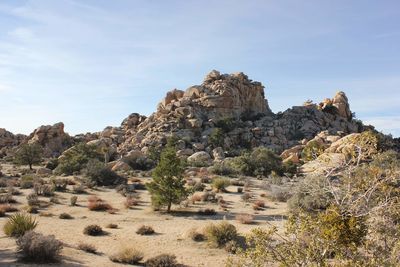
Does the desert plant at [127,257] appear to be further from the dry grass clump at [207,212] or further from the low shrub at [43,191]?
the low shrub at [43,191]

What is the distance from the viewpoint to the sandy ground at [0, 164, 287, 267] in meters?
14.6

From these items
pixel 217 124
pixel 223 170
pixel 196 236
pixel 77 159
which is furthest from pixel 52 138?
pixel 196 236

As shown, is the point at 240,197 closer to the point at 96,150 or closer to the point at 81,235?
the point at 81,235

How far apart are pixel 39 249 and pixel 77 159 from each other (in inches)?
1421

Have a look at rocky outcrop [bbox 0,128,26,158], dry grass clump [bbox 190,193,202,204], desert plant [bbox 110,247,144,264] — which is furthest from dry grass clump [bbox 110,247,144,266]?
rocky outcrop [bbox 0,128,26,158]

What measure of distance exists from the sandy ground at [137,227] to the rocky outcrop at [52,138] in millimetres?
45381

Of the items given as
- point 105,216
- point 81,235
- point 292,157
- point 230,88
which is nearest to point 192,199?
point 105,216

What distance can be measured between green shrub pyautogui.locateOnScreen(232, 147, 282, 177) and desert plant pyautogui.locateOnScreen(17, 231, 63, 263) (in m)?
33.6

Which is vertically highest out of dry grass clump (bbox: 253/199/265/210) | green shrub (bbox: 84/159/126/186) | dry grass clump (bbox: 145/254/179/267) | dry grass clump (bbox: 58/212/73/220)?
green shrub (bbox: 84/159/126/186)

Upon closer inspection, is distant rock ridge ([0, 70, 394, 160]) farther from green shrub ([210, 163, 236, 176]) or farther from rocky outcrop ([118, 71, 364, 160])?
green shrub ([210, 163, 236, 176])

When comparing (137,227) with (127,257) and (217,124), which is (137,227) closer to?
(127,257)

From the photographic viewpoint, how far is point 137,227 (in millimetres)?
19969

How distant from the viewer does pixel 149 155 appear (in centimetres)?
5622

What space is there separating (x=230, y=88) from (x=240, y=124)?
8947 mm
